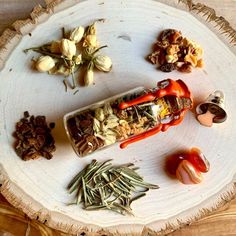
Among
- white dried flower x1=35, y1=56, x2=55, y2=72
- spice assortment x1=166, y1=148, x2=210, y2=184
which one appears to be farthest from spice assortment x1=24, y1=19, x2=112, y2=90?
spice assortment x1=166, y1=148, x2=210, y2=184

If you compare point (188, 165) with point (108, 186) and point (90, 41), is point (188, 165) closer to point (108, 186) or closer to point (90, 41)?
point (108, 186)

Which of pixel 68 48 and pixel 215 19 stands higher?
pixel 215 19

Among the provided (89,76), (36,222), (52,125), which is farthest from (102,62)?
(36,222)

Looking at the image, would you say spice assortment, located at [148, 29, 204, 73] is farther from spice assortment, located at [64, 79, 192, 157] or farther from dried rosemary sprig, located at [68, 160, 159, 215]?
dried rosemary sprig, located at [68, 160, 159, 215]

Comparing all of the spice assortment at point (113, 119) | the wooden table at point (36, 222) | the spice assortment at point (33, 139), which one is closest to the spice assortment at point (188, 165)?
the spice assortment at point (113, 119)

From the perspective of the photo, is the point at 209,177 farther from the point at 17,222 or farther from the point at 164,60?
the point at 17,222

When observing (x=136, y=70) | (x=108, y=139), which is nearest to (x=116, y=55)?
(x=136, y=70)

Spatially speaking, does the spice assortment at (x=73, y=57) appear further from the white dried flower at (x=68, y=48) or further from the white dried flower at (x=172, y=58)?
the white dried flower at (x=172, y=58)
